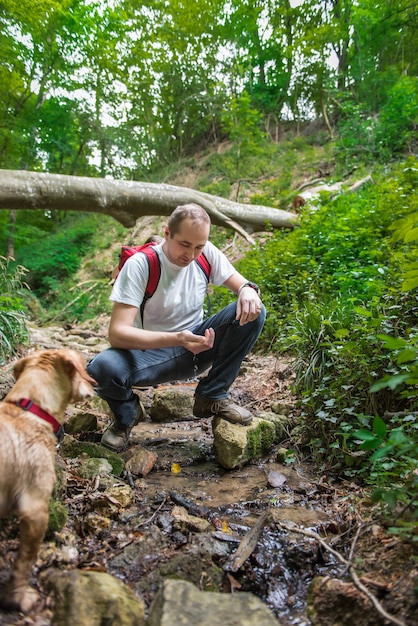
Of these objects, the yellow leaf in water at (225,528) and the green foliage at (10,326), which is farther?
the green foliage at (10,326)

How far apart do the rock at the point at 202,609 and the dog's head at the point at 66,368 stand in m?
0.80

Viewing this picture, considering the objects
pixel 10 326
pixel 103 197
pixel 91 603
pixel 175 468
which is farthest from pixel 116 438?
pixel 103 197

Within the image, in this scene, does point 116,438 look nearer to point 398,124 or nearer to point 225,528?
point 225,528

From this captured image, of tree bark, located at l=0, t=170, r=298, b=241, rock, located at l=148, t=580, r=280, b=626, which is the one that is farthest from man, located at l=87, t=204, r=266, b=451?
tree bark, located at l=0, t=170, r=298, b=241

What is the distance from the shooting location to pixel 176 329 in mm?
3115

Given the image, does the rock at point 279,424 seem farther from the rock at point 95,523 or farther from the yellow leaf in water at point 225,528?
the rock at point 95,523

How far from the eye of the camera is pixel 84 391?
5.29 ft

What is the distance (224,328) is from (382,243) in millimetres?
2797

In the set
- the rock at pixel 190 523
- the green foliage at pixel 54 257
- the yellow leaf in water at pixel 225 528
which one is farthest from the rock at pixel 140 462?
the green foliage at pixel 54 257

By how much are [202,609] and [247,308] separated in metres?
1.97

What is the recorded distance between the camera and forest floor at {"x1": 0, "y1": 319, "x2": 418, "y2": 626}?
1.40 meters

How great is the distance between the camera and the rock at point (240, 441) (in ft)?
8.90

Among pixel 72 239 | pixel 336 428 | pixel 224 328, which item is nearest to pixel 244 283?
pixel 224 328

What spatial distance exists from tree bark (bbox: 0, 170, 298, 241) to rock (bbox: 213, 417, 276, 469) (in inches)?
190
